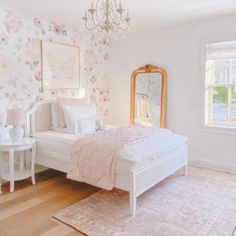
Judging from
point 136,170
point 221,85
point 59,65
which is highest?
point 59,65

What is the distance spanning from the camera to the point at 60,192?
2.93 meters

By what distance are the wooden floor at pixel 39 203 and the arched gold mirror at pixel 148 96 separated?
1.73m

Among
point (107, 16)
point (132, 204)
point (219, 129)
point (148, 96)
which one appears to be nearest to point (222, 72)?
point (219, 129)

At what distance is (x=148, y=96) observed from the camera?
4.27 m

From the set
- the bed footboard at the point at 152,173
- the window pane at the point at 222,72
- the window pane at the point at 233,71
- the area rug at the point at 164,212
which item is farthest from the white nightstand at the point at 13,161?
the window pane at the point at 233,71

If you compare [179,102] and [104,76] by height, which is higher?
[104,76]

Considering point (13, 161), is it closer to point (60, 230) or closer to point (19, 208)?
point (19, 208)

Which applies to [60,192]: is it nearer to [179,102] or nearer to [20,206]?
[20,206]

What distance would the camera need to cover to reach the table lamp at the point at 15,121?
2.99 metres

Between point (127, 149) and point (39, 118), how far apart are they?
5.89 ft

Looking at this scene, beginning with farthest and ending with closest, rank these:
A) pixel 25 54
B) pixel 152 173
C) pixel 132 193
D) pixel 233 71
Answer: pixel 233 71, pixel 25 54, pixel 152 173, pixel 132 193

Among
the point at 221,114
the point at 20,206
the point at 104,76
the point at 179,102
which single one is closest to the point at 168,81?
the point at 179,102

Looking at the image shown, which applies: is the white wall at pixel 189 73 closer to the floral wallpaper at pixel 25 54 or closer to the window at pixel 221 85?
the window at pixel 221 85

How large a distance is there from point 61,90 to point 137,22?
5.30ft
